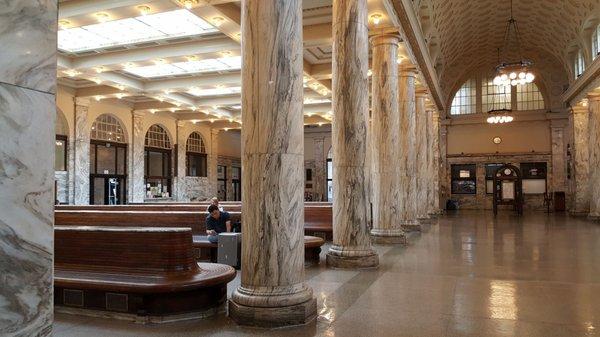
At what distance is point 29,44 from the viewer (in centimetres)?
201

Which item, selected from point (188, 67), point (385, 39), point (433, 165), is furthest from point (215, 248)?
point (433, 165)

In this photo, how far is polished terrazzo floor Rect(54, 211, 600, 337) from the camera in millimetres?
4609

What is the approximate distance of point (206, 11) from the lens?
38.9 ft

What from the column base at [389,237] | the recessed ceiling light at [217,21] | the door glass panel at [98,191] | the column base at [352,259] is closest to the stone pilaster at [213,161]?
the door glass panel at [98,191]

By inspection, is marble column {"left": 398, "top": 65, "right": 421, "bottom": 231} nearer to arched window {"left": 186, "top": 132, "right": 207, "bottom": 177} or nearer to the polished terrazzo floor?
the polished terrazzo floor

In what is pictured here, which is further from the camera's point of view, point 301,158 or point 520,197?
point 520,197

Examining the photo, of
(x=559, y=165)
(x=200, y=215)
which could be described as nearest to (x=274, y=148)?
(x=200, y=215)

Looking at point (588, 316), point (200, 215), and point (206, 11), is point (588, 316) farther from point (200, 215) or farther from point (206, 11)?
point (206, 11)

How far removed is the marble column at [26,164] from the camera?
1.92 m

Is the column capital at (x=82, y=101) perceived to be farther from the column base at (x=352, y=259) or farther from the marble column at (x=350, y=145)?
the column base at (x=352, y=259)

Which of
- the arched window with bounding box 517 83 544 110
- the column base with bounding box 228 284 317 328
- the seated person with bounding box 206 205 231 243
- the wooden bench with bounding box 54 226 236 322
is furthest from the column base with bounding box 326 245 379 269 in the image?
the arched window with bounding box 517 83 544 110

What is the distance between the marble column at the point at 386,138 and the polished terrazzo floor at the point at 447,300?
1.31 m

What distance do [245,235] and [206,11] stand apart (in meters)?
8.46

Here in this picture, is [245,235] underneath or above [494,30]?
underneath
